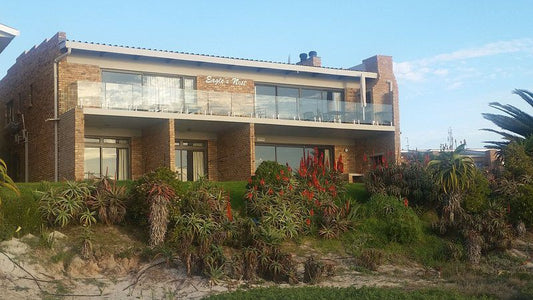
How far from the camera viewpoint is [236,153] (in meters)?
26.7

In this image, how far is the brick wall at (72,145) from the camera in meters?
22.9

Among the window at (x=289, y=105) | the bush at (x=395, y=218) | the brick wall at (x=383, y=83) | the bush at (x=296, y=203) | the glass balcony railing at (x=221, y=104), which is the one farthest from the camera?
the brick wall at (x=383, y=83)

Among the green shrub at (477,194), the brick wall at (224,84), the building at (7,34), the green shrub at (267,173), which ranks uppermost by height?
the building at (7,34)

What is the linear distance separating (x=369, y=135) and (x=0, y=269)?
1983cm

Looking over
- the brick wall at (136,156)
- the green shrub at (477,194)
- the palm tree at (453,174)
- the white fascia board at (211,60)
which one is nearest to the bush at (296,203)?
the palm tree at (453,174)

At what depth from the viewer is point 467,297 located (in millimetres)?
11719

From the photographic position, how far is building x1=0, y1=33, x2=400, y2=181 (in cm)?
2419

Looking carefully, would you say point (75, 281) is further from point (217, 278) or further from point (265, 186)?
point (265, 186)

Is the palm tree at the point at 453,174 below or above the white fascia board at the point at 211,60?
below

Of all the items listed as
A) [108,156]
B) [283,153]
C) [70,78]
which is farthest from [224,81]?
[70,78]

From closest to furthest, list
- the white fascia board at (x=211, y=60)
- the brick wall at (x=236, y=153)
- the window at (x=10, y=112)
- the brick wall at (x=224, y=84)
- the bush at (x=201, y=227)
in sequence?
the bush at (x=201, y=227)
the white fascia board at (x=211, y=60)
the brick wall at (x=236, y=153)
the brick wall at (x=224, y=84)
the window at (x=10, y=112)

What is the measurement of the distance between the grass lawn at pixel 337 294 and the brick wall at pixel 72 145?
12.4m

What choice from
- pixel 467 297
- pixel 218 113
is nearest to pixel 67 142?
pixel 218 113

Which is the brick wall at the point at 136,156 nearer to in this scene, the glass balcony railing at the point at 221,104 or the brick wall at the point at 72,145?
the glass balcony railing at the point at 221,104
